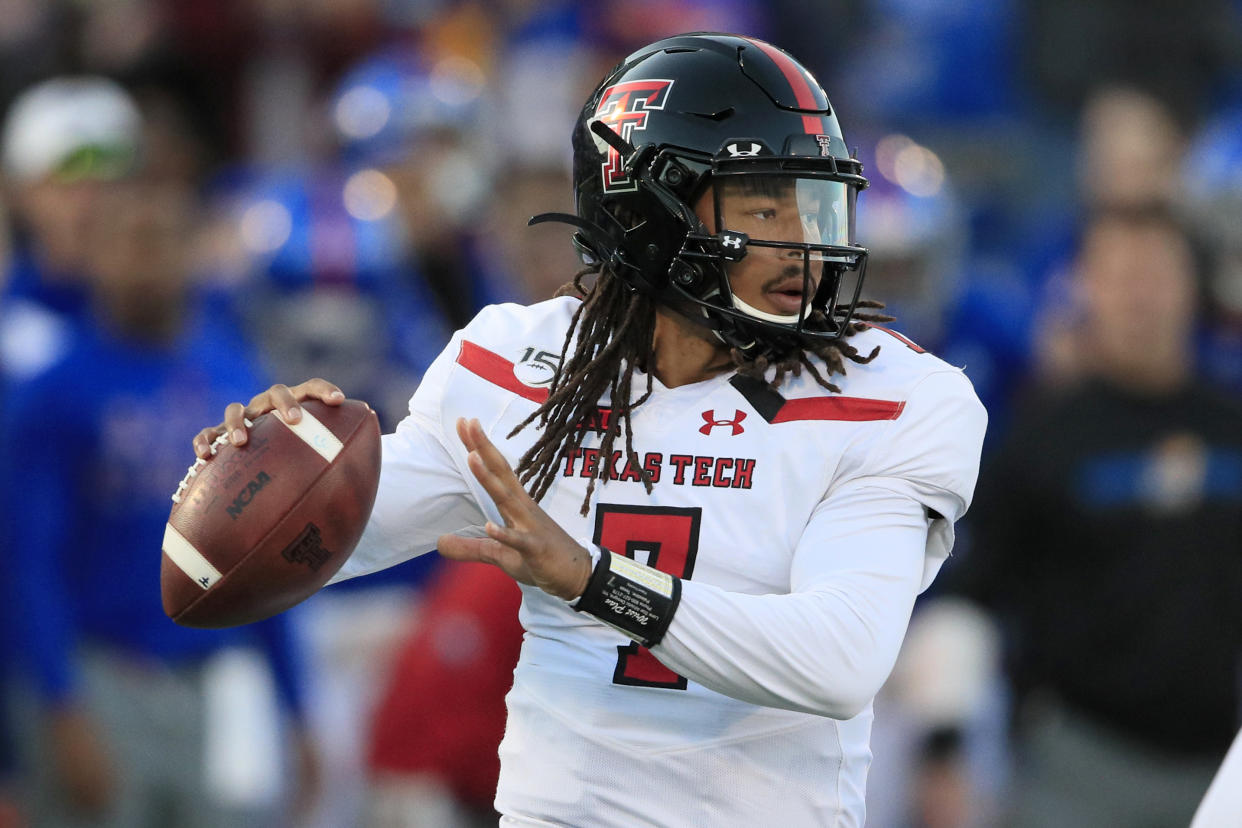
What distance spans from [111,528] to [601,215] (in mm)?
2525

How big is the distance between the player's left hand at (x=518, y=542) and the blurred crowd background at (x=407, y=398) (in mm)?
2159

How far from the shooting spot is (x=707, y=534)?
319 cm

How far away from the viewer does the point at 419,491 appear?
3.42m

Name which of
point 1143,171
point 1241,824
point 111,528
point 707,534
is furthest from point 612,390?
point 1143,171

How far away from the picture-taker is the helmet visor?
3.28m

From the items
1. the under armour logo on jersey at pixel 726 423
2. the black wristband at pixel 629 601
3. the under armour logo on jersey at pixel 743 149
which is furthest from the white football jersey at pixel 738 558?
the under armour logo on jersey at pixel 743 149

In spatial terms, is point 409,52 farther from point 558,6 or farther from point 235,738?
point 235,738

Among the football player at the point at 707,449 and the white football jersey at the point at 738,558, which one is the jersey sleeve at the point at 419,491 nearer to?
the football player at the point at 707,449

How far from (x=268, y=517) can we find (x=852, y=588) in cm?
90

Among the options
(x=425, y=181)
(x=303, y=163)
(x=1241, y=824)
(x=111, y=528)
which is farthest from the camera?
(x=303, y=163)

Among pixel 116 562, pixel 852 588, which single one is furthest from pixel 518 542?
pixel 116 562

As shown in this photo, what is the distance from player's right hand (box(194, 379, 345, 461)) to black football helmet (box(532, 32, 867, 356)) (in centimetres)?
52

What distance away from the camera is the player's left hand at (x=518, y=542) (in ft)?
9.39

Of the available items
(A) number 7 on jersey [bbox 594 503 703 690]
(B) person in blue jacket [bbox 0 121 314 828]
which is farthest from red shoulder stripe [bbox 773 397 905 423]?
(B) person in blue jacket [bbox 0 121 314 828]
